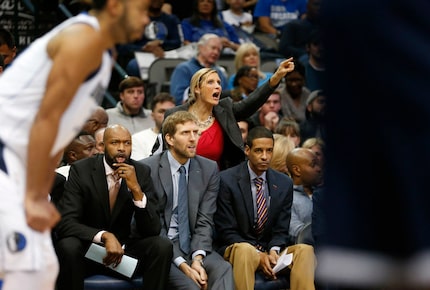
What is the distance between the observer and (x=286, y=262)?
8117 millimetres

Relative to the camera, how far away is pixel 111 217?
7891 mm

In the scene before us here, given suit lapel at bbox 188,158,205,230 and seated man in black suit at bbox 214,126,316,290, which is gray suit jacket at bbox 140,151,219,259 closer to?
suit lapel at bbox 188,158,205,230

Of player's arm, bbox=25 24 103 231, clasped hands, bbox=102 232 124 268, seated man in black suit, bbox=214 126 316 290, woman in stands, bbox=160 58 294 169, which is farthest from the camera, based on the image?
woman in stands, bbox=160 58 294 169

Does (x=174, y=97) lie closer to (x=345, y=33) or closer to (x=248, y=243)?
(x=248, y=243)

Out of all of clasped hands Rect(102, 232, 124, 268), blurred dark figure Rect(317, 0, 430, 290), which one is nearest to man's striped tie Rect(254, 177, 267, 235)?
clasped hands Rect(102, 232, 124, 268)

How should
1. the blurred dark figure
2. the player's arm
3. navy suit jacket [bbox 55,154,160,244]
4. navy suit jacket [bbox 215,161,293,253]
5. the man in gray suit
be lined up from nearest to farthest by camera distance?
the blurred dark figure, the player's arm, navy suit jacket [bbox 55,154,160,244], the man in gray suit, navy suit jacket [bbox 215,161,293,253]

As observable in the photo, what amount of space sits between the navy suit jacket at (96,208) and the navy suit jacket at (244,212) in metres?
0.72

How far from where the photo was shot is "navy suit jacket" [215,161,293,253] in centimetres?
840

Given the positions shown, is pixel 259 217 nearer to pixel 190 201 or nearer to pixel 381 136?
pixel 190 201

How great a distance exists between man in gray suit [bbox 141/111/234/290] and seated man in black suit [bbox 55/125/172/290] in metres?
0.19

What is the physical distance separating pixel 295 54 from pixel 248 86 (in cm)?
227

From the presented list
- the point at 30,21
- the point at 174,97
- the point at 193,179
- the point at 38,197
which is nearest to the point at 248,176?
the point at 193,179

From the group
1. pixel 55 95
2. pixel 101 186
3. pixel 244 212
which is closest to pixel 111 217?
pixel 101 186

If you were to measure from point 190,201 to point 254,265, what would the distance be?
742 mm
